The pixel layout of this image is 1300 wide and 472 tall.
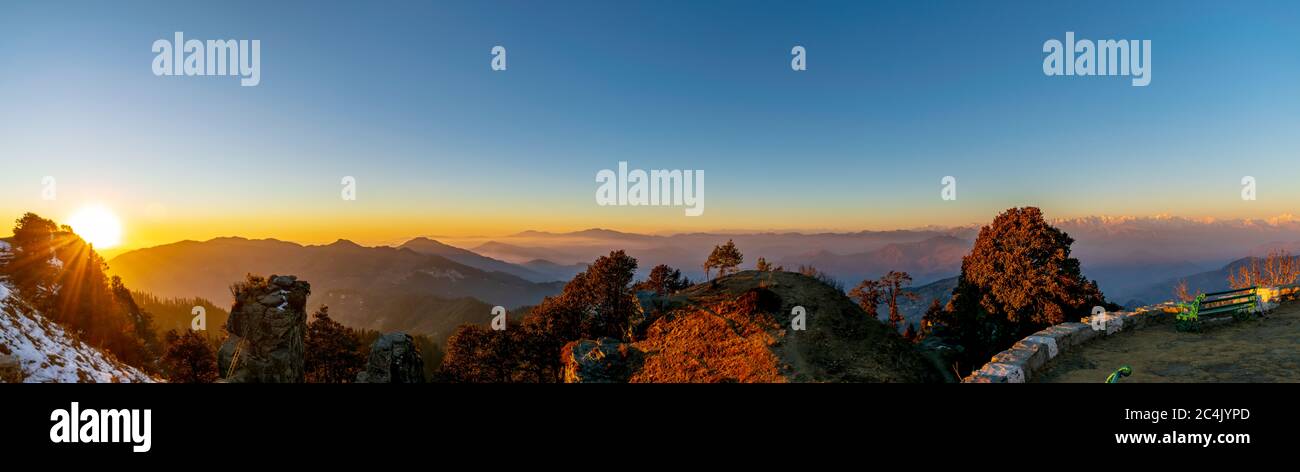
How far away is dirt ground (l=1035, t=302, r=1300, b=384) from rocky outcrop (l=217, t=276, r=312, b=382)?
5167cm

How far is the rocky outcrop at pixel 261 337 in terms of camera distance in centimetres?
3706

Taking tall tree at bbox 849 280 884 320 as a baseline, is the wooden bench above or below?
above

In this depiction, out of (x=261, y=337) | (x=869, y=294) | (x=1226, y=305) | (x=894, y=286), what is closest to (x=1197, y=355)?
(x=1226, y=305)

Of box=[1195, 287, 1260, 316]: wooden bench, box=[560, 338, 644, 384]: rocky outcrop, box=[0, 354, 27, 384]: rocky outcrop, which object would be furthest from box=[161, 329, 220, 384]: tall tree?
box=[1195, 287, 1260, 316]: wooden bench

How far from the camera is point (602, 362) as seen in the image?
31891 mm

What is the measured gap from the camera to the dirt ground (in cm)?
1257

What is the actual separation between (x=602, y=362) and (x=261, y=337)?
31101 millimetres

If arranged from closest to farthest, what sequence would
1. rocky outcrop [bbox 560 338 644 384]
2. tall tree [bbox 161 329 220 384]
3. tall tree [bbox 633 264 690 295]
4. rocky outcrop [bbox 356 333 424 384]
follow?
1. rocky outcrop [bbox 560 338 644 384]
2. rocky outcrop [bbox 356 333 424 384]
3. tall tree [bbox 161 329 220 384]
4. tall tree [bbox 633 264 690 295]

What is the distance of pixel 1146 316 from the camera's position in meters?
18.0

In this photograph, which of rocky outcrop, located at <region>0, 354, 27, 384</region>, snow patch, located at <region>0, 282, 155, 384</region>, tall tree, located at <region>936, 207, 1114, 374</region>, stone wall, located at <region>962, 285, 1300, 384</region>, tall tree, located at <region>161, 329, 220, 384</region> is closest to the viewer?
stone wall, located at <region>962, 285, 1300, 384</region>

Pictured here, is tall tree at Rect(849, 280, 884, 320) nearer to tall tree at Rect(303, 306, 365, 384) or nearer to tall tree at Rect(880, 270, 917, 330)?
tall tree at Rect(880, 270, 917, 330)

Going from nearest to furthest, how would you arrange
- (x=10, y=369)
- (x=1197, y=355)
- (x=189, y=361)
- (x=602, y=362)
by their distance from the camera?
(x=1197, y=355), (x=10, y=369), (x=602, y=362), (x=189, y=361)

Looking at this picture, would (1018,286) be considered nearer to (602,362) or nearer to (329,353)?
(602,362)
